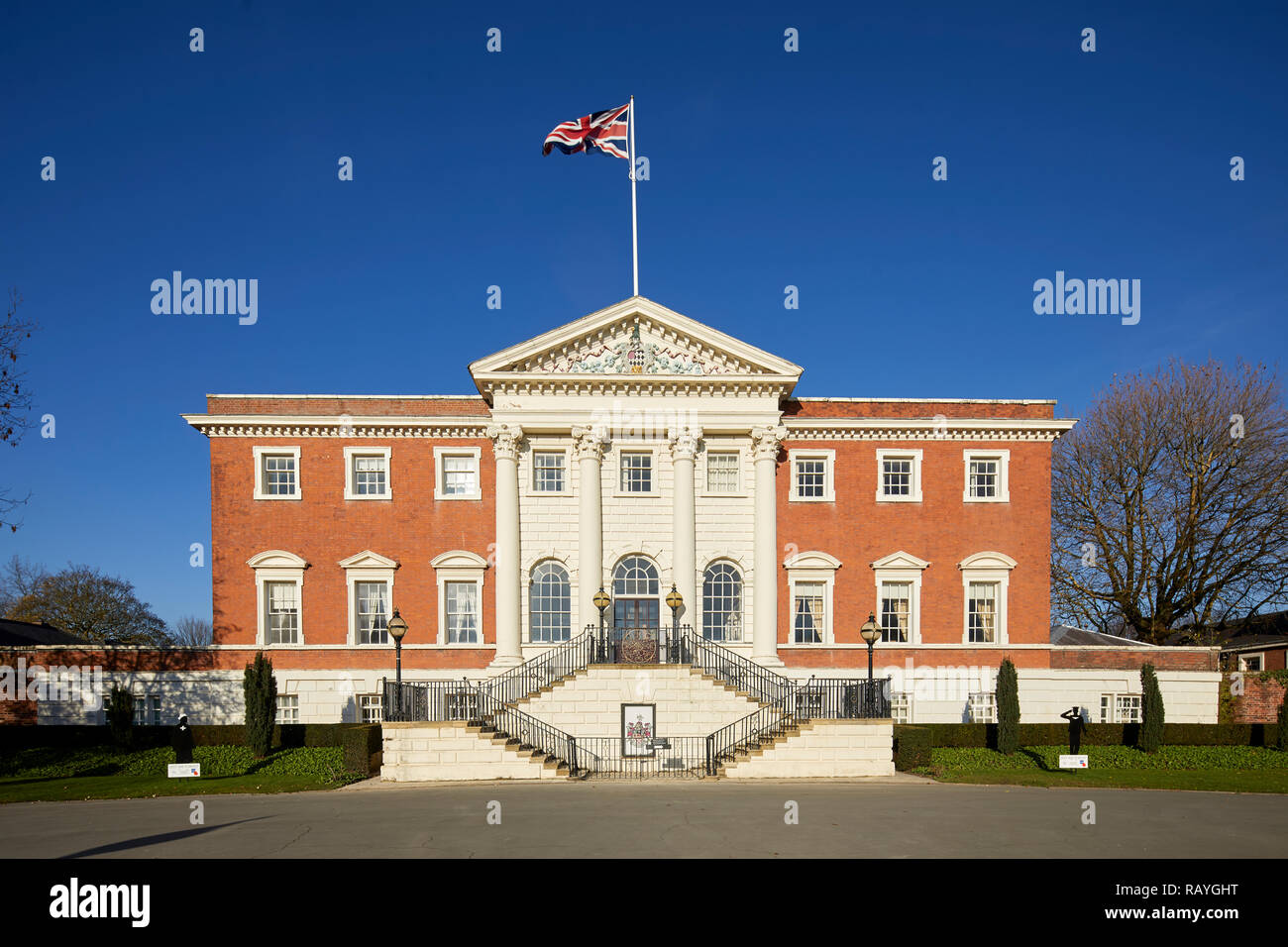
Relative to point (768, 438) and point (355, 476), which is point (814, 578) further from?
point (355, 476)

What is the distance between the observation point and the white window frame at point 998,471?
104ft

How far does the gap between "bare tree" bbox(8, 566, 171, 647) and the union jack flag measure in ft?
166

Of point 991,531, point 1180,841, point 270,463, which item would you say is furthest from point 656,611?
point 1180,841

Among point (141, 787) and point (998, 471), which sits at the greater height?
point (998, 471)

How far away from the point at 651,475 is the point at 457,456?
7374mm

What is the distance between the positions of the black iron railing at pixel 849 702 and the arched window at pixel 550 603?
9.26 m

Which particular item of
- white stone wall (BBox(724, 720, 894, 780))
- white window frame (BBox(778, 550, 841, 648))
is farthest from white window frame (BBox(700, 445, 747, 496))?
white stone wall (BBox(724, 720, 894, 780))

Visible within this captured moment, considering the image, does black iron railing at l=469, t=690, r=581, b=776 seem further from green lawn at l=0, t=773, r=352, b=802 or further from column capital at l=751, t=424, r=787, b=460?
column capital at l=751, t=424, r=787, b=460

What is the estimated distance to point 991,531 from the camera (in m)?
31.7

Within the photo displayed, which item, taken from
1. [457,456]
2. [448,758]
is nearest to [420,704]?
[448,758]

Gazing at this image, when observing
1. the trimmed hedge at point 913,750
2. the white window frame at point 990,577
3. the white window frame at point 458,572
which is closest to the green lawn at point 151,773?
the white window frame at point 458,572

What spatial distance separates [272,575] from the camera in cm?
3070

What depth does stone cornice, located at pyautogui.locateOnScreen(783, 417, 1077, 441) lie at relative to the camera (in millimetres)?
31594

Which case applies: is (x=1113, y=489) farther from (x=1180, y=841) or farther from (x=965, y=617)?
(x=1180, y=841)
